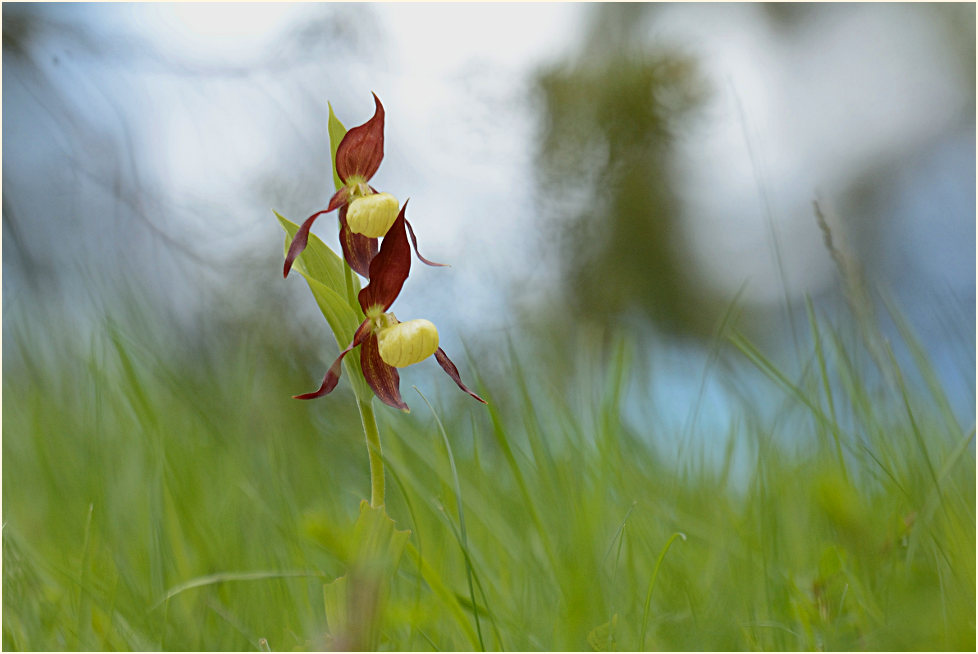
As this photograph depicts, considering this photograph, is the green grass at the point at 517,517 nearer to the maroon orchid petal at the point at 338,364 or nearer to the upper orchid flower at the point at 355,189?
the maroon orchid petal at the point at 338,364

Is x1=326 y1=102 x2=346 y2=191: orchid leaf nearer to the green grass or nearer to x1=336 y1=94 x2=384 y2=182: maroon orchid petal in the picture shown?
x1=336 y1=94 x2=384 y2=182: maroon orchid petal

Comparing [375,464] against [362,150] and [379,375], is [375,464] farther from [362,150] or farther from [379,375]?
[362,150]

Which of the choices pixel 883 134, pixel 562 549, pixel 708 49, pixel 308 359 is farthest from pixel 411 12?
pixel 883 134

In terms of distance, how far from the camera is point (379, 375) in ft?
2.30

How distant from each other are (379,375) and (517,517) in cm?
39

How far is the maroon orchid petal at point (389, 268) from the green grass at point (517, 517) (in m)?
0.16

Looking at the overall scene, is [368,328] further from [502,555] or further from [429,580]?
[502,555]

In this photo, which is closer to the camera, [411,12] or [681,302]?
[411,12]

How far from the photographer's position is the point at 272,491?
943 millimetres

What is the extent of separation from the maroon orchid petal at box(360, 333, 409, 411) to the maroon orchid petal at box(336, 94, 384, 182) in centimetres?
18

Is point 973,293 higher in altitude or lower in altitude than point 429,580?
higher

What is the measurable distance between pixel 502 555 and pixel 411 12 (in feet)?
4.32

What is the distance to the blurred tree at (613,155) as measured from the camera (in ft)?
10.8

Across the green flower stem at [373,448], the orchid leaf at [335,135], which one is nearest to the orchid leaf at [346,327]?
the green flower stem at [373,448]
